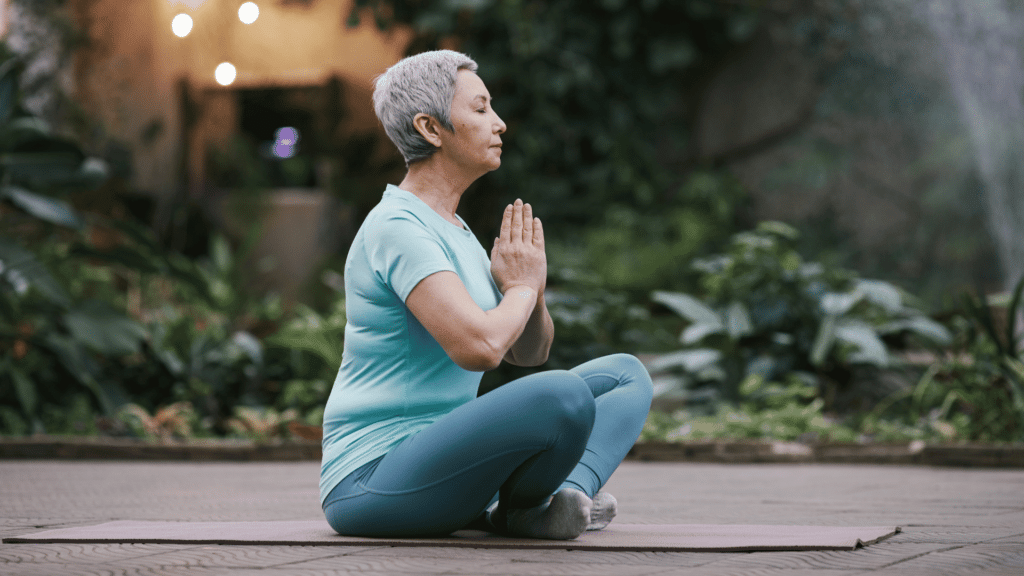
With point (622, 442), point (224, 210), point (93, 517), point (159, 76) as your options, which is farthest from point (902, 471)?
point (159, 76)

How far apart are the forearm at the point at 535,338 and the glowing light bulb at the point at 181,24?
780 cm

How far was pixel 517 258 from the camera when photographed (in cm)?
207

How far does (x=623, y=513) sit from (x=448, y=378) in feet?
2.77

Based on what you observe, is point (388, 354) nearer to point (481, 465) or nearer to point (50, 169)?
point (481, 465)

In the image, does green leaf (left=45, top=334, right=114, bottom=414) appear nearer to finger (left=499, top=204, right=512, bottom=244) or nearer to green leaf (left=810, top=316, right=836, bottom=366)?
green leaf (left=810, top=316, right=836, bottom=366)

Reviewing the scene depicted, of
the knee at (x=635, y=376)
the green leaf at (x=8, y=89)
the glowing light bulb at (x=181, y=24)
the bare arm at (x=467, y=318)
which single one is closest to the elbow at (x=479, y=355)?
the bare arm at (x=467, y=318)

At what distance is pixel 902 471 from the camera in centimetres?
410

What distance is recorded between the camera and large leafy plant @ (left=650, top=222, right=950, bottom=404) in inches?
211

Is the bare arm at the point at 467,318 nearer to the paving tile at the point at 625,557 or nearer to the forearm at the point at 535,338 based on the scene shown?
the forearm at the point at 535,338

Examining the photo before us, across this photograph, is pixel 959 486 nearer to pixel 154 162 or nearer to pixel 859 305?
pixel 859 305

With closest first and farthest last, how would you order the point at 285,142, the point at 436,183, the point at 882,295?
the point at 436,183 → the point at 882,295 → the point at 285,142

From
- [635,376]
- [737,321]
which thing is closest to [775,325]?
[737,321]

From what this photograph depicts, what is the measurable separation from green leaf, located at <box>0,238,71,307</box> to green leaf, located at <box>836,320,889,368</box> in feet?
12.3

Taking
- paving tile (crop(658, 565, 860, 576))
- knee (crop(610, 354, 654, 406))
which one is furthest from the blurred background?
paving tile (crop(658, 565, 860, 576))
